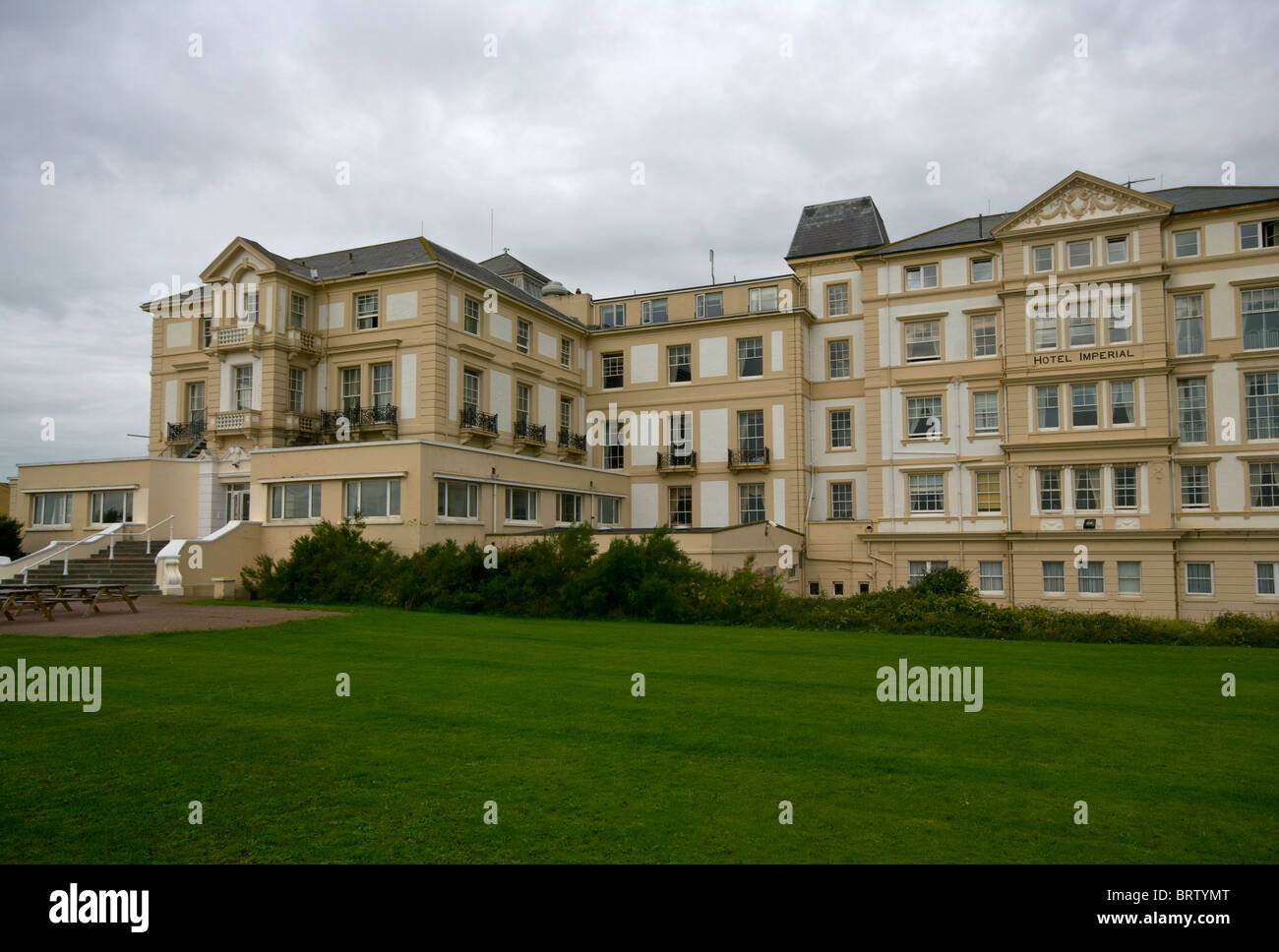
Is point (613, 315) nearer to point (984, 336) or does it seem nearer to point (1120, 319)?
point (984, 336)

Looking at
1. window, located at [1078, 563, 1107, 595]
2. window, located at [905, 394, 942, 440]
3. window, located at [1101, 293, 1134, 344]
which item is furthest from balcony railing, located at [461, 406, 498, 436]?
window, located at [1101, 293, 1134, 344]

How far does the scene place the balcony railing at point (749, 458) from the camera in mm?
40781

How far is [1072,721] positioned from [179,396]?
127ft

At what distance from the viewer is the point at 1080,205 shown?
1356 inches

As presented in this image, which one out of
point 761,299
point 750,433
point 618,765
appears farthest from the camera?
point 761,299

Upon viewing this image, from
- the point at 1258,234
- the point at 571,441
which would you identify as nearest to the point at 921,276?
the point at 1258,234

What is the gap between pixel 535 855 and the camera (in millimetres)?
5395

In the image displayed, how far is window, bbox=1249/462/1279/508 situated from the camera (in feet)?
106

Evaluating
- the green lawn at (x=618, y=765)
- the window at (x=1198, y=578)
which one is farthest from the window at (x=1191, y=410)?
the green lawn at (x=618, y=765)

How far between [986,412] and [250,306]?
30.5 meters

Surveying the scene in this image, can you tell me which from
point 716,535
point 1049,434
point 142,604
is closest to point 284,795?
point 142,604

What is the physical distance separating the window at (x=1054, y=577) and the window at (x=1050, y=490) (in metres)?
2.14

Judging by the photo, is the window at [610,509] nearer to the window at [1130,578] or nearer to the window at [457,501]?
the window at [457,501]

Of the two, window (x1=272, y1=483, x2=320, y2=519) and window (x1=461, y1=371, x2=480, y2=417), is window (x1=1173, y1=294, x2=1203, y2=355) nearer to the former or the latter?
window (x1=461, y1=371, x2=480, y2=417)
